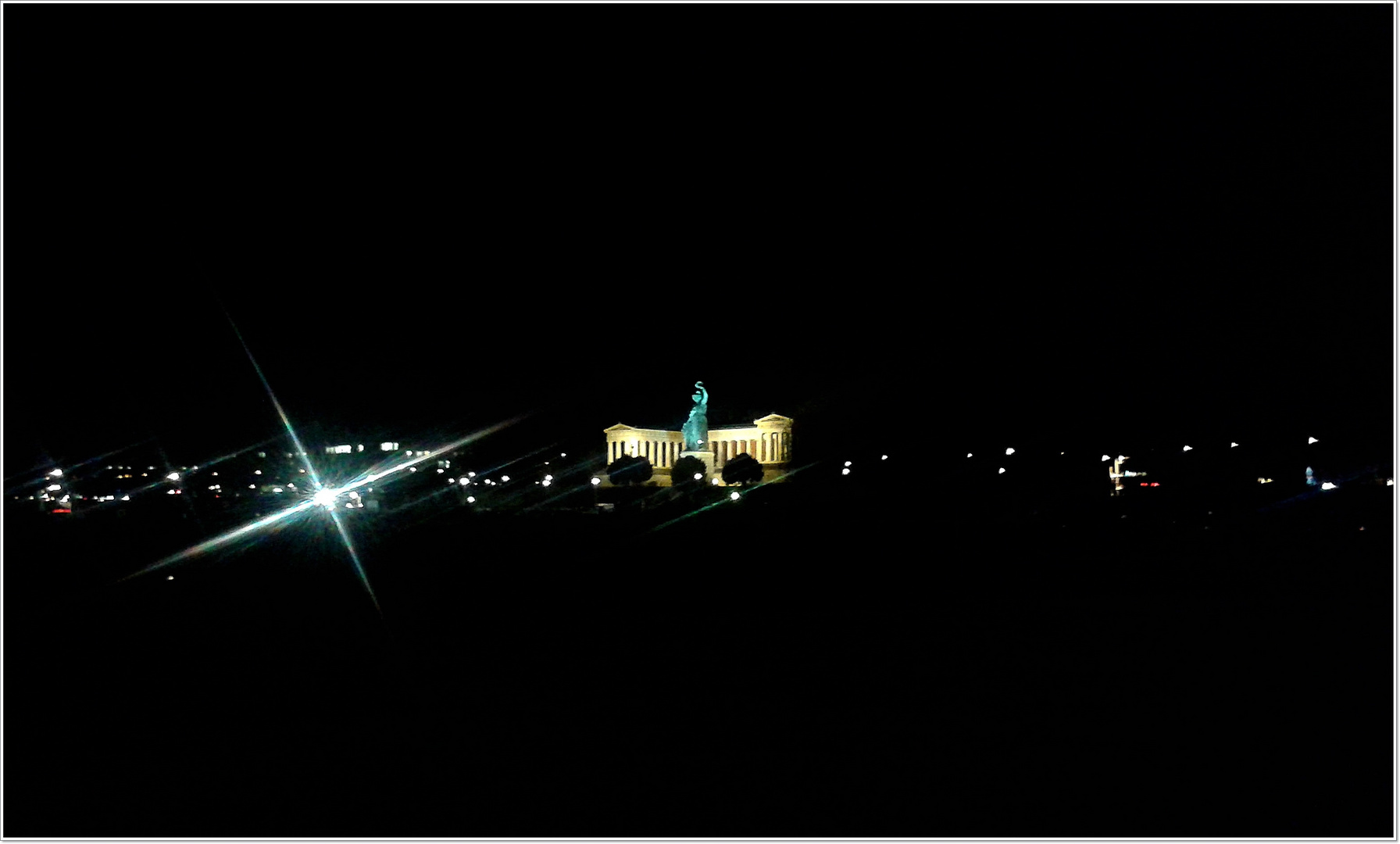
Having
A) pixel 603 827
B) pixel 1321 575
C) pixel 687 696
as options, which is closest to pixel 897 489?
pixel 1321 575

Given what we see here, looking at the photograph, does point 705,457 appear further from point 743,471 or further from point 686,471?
point 743,471

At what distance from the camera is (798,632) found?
5844mm

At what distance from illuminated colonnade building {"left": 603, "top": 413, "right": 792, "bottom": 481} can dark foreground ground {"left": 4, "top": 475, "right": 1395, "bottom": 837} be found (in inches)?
827

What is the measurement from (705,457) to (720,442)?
1001 millimetres

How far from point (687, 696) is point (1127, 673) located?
2907mm

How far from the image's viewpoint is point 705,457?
29578 millimetres

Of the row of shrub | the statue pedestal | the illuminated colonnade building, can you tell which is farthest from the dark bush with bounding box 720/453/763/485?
the illuminated colonnade building

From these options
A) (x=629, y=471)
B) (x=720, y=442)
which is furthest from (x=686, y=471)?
(x=720, y=442)

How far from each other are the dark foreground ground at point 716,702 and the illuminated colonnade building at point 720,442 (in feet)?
69.0

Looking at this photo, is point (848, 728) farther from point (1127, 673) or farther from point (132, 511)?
point (132, 511)

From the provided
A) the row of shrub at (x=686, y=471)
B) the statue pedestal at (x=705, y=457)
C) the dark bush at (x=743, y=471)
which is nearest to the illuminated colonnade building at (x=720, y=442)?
the statue pedestal at (x=705, y=457)

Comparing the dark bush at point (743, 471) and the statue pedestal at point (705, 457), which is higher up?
the dark bush at point (743, 471)

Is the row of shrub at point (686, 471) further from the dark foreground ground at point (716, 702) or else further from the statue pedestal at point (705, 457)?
the dark foreground ground at point (716, 702)

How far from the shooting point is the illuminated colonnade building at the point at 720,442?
2944cm
